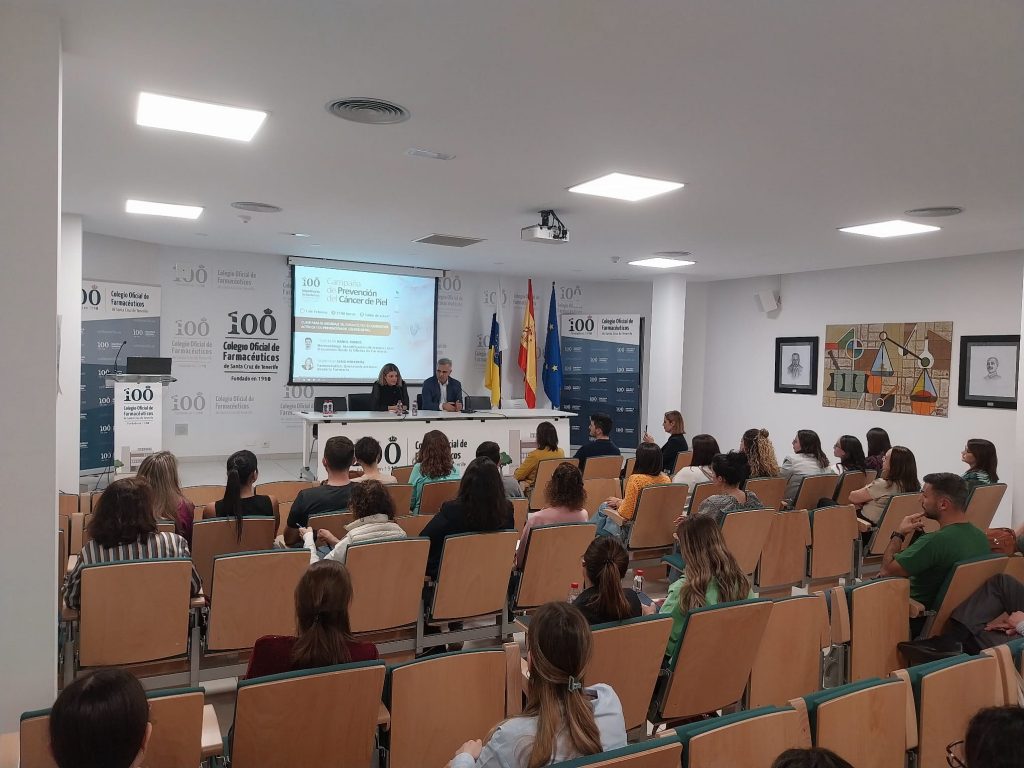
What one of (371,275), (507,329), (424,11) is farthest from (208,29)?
(507,329)

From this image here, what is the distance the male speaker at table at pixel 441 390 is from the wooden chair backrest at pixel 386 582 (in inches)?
249

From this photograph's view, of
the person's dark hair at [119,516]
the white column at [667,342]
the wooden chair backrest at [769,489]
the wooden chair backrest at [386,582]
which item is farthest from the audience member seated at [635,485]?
the white column at [667,342]

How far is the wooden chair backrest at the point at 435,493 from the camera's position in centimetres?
513

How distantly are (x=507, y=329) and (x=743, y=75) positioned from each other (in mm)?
9567

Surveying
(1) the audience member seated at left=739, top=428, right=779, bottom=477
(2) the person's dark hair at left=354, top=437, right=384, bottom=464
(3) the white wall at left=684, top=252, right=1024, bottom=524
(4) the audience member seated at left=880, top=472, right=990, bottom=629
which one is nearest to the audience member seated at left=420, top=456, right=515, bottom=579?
(2) the person's dark hair at left=354, top=437, right=384, bottom=464

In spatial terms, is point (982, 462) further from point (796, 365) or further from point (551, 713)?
point (796, 365)

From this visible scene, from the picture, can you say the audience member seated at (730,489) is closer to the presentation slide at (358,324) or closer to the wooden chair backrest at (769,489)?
the wooden chair backrest at (769,489)

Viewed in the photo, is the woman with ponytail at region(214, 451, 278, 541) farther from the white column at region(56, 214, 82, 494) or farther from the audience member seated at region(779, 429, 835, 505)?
the audience member seated at region(779, 429, 835, 505)

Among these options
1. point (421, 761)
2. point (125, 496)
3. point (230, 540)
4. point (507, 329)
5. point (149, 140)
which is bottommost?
point (421, 761)

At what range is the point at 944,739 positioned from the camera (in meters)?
2.43

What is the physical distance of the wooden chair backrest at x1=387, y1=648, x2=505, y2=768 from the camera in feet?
7.53

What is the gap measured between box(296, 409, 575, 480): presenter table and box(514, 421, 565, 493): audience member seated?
2.28 meters

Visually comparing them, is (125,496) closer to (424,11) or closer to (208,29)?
(208,29)

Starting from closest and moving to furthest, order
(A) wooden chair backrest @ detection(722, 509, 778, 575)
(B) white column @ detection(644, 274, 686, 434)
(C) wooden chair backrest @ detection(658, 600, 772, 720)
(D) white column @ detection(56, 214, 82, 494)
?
1. (C) wooden chair backrest @ detection(658, 600, 772, 720)
2. (A) wooden chair backrest @ detection(722, 509, 778, 575)
3. (D) white column @ detection(56, 214, 82, 494)
4. (B) white column @ detection(644, 274, 686, 434)
